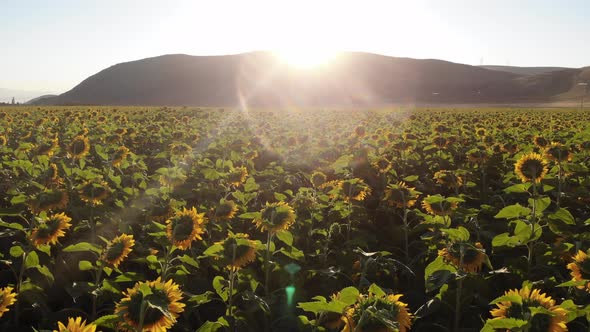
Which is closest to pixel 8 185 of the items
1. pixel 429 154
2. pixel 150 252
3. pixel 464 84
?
pixel 150 252

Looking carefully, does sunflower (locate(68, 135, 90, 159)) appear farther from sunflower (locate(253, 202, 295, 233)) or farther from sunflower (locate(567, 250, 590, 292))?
sunflower (locate(567, 250, 590, 292))

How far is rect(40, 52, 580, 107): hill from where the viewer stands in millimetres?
128250

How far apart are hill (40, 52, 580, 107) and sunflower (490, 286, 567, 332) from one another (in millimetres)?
116297

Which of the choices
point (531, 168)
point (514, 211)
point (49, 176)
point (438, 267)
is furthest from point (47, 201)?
point (531, 168)

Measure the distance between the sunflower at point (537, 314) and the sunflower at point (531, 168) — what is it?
2602mm

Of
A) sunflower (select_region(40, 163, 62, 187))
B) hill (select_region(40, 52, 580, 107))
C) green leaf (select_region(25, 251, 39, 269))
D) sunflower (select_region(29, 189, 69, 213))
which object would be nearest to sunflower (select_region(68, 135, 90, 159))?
sunflower (select_region(40, 163, 62, 187))

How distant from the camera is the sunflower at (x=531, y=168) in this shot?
4.28 metres

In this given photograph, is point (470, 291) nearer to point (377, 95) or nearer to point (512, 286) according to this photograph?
point (512, 286)

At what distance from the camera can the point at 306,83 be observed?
5335 inches

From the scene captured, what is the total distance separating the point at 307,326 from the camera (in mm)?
2934

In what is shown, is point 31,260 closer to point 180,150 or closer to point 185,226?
point 185,226

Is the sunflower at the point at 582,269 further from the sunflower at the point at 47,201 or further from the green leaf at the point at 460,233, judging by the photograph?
the sunflower at the point at 47,201

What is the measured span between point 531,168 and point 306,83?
13348 cm

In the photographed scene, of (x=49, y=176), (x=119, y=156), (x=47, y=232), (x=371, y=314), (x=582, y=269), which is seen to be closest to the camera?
(x=371, y=314)
